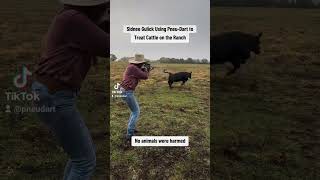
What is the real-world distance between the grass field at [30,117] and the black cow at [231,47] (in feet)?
9.02

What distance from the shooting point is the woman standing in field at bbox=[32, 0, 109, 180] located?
3.48 metres

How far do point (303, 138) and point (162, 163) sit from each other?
2.52 metres

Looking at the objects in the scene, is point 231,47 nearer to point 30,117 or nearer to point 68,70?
point 30,117

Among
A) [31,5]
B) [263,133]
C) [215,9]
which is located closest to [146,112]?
[263,133]

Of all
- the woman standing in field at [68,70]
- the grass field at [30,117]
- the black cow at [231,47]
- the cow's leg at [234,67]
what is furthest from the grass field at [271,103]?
the woman standing in field at [68,70]

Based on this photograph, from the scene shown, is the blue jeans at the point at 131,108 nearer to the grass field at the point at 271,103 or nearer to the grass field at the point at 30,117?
the grass field at the point at 30,117

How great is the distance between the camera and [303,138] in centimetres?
766

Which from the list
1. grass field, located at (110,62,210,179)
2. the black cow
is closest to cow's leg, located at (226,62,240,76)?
the black cow

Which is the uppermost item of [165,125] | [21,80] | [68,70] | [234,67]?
[234,67]

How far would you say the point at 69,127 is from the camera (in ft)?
11.5

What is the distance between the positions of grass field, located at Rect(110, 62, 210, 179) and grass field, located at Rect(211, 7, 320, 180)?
296 millimetres

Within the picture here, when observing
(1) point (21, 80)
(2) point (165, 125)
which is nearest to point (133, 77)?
(2) point (165, 125)

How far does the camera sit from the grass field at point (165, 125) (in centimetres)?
668

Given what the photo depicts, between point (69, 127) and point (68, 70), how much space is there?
0.43 m
